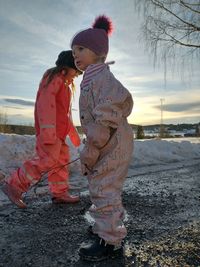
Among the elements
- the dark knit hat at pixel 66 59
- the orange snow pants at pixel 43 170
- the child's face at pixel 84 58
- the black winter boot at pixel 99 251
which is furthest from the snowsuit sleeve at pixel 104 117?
the dark knit hat at pixel 66 59

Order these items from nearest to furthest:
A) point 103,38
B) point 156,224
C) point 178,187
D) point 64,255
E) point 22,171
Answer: point 64,255 < point 103,38 < point 156,224 < point 22,171 < point 178,187

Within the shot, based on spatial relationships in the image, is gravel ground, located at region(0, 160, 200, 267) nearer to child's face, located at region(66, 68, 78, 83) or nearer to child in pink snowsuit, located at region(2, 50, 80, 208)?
child in pink snowsuit, located at region(2, 50, 80, 208)

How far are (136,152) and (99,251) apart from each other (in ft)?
22.3

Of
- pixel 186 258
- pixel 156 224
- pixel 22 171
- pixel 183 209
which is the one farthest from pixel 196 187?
pixel 186 258

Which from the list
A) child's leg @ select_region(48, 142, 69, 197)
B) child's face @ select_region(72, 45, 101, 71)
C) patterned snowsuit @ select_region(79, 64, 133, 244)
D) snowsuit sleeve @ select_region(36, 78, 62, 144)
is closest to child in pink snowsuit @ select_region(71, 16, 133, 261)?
patterned snowsuit @ select_region(79, 64, 133, 244)

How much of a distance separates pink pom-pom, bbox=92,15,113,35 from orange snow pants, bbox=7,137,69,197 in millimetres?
1414

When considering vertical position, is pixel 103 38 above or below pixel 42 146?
above

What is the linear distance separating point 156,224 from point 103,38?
1676 millimetres

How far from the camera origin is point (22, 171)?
393 centimetres

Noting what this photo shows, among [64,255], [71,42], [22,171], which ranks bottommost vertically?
[64,255]

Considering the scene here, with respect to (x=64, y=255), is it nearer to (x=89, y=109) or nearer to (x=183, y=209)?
(x=89, y=109)

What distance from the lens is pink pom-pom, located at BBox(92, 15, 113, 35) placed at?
3.21m

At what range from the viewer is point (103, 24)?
3.21m

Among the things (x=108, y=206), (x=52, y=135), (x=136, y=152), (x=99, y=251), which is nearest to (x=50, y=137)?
(x=52, y=135)
